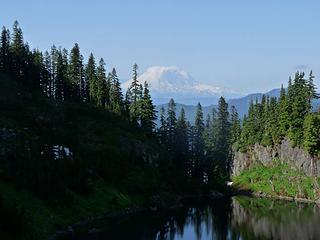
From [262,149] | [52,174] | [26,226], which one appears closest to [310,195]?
[262,149]

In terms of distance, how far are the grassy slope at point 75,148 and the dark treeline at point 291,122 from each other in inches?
1839

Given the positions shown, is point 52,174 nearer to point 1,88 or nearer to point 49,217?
point 49,217

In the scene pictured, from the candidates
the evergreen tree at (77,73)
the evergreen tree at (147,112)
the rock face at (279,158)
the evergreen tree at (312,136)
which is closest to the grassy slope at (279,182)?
the rock face at (279,158)

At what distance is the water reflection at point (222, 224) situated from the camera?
313 ft

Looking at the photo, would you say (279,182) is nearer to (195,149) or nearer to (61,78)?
(195,149)

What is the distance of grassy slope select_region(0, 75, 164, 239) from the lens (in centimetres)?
8450

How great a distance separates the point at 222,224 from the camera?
112562 millimetres

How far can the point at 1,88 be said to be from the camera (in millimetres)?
138875

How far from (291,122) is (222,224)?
6567 cm

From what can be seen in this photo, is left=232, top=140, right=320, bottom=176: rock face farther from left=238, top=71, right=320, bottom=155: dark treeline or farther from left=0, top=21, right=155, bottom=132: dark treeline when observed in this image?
left=0, top=21, right=155, bottom=132: dark treeline

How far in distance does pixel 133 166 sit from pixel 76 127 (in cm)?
1924

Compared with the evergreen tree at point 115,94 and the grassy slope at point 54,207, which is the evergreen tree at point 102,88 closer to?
the evergreen tree at point 115,94

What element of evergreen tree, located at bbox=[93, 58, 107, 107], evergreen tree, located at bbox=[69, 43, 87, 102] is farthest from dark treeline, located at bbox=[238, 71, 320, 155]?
evergreen tree, located at bbox=[69, 43, 87, 102]

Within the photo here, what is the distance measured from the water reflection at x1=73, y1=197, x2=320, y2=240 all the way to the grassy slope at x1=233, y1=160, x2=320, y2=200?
530 inches
